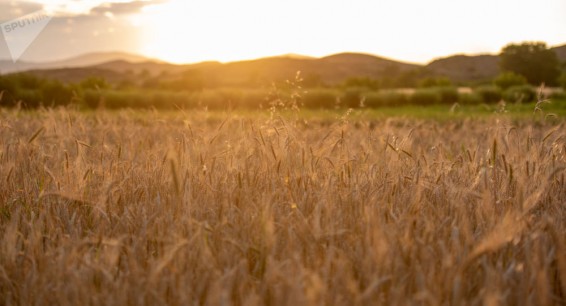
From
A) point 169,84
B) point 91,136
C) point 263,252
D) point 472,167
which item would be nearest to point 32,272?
point 263,252

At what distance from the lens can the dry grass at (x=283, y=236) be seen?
1.62m

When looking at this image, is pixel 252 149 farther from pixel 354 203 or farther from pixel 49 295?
pixel 49 295

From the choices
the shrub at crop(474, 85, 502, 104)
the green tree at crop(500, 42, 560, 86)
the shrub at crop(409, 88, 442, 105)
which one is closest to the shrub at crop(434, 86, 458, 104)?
the shrub at crop(409, 88, 442, 105)

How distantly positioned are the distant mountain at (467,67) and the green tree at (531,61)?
18254mm

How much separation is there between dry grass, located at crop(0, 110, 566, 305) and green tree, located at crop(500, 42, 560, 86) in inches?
1431

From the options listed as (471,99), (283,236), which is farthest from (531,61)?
(283,236)

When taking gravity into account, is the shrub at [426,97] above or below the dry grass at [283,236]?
below

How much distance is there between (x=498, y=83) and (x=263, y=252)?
25.8 meters

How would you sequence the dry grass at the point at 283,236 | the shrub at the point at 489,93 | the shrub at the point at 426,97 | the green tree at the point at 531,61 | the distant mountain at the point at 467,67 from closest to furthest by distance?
1. the dry grass at the point at 283,236
2. the shrub at the point at 426,97
3. the shrub at the point at 489,93
4. the green tree at the point at 531,61
5. the distant mountain at the point at 467,67

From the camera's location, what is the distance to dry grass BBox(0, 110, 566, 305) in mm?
1615

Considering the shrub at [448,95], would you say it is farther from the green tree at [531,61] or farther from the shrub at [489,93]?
the green tree at [531,61]

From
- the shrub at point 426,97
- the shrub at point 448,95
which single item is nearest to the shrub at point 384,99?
the shrub at point 426,97

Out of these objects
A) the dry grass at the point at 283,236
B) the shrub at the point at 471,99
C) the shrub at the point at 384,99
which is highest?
the dry grass at the point at 283,236

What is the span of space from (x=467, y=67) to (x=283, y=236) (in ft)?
203
